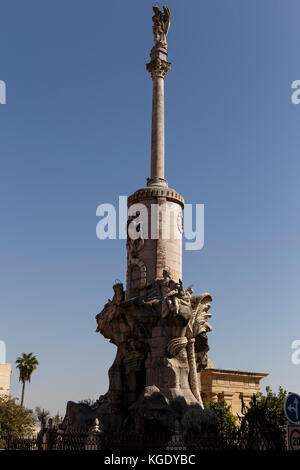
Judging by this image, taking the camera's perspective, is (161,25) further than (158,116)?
Yes

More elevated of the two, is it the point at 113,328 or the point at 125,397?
the point at 113,328

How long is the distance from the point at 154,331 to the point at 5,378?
50.0m

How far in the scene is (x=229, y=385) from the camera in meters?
44.1

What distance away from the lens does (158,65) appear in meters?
28.7

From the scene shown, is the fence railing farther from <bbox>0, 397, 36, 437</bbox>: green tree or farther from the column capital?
<bbox>0, 397, 36, 437</bbox>: green tree

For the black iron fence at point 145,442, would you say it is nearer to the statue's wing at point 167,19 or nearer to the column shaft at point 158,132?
the column shaft at point 158,132

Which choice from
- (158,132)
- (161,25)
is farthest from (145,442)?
(161,25)

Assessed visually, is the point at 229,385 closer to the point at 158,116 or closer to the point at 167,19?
the point at 158,116

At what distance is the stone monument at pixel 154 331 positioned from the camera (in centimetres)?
2066

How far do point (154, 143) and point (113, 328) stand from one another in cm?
987

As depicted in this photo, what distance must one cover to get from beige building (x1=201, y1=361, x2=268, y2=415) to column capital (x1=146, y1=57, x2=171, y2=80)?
24.3m

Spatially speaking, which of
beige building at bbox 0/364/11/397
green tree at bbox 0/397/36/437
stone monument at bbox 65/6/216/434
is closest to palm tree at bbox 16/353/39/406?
beige building at bbox 0/364/11/397

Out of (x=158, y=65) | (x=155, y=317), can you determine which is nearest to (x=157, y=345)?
(x=155, y=317)
